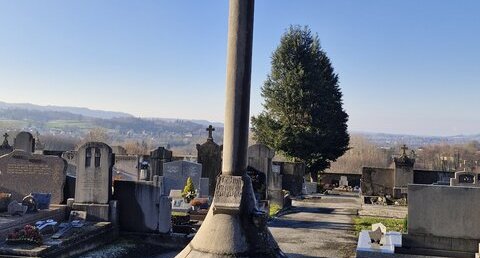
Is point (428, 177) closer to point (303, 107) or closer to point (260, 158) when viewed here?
point (303, 107)

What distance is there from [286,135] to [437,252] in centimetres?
2030

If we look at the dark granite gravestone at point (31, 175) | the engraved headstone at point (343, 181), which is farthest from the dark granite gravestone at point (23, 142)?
the engraved headstone at point (343, 181)

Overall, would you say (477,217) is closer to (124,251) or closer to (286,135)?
(124,251)

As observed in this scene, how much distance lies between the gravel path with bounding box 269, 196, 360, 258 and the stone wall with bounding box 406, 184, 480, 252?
1.75m

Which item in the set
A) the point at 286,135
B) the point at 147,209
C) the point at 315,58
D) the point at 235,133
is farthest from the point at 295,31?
the point at 235,133

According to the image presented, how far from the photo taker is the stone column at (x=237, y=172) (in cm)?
612

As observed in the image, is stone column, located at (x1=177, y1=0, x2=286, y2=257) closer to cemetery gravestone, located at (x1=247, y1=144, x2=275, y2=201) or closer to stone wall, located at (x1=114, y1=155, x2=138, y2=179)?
cemetery gravestone, located at (x1=247, y1=144, x2=275, y2=201)

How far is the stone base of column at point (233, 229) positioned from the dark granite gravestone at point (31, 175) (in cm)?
664

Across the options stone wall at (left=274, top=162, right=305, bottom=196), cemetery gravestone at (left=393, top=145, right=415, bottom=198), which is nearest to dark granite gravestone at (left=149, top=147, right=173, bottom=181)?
stone wall at (left=274, top=162, right=305, bottom=196)

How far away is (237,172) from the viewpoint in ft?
20.8

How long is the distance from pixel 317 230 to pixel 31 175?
7.37 metres

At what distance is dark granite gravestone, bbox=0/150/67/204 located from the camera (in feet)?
38.9

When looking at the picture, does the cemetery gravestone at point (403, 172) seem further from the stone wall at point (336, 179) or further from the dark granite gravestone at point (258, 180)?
the dark granite gravestone at point (258, 180)

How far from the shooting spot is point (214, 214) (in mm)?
6246
